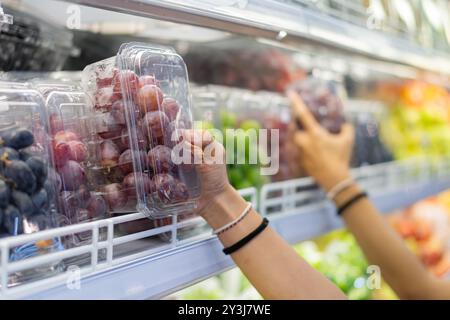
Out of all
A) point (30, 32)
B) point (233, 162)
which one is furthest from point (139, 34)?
point (233, 162)

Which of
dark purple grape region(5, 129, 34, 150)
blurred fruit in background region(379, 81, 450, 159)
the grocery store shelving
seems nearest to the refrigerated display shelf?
dark purple grape region(5, 129, 34, 150)

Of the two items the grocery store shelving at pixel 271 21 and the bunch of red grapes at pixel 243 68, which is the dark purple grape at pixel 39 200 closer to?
the grocery store shelving at pixel 271 21

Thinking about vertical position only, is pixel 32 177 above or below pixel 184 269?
above

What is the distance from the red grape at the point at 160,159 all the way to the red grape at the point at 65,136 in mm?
107

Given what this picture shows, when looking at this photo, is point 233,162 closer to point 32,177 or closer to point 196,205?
point 196,205

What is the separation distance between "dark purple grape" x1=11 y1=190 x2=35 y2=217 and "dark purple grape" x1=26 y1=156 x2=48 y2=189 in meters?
0.02

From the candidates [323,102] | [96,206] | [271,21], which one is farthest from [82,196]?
[323,102]

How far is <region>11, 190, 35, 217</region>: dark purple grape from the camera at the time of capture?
23.6 inches

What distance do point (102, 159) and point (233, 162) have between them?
392mm

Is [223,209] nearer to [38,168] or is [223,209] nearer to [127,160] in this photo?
[127,160]

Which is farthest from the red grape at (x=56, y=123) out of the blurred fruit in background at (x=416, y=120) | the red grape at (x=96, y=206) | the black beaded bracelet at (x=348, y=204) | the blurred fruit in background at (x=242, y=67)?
the blurred fruit in background at (x=416, y=120)

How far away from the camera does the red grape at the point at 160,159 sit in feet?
2.36

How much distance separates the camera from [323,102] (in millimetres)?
1440
